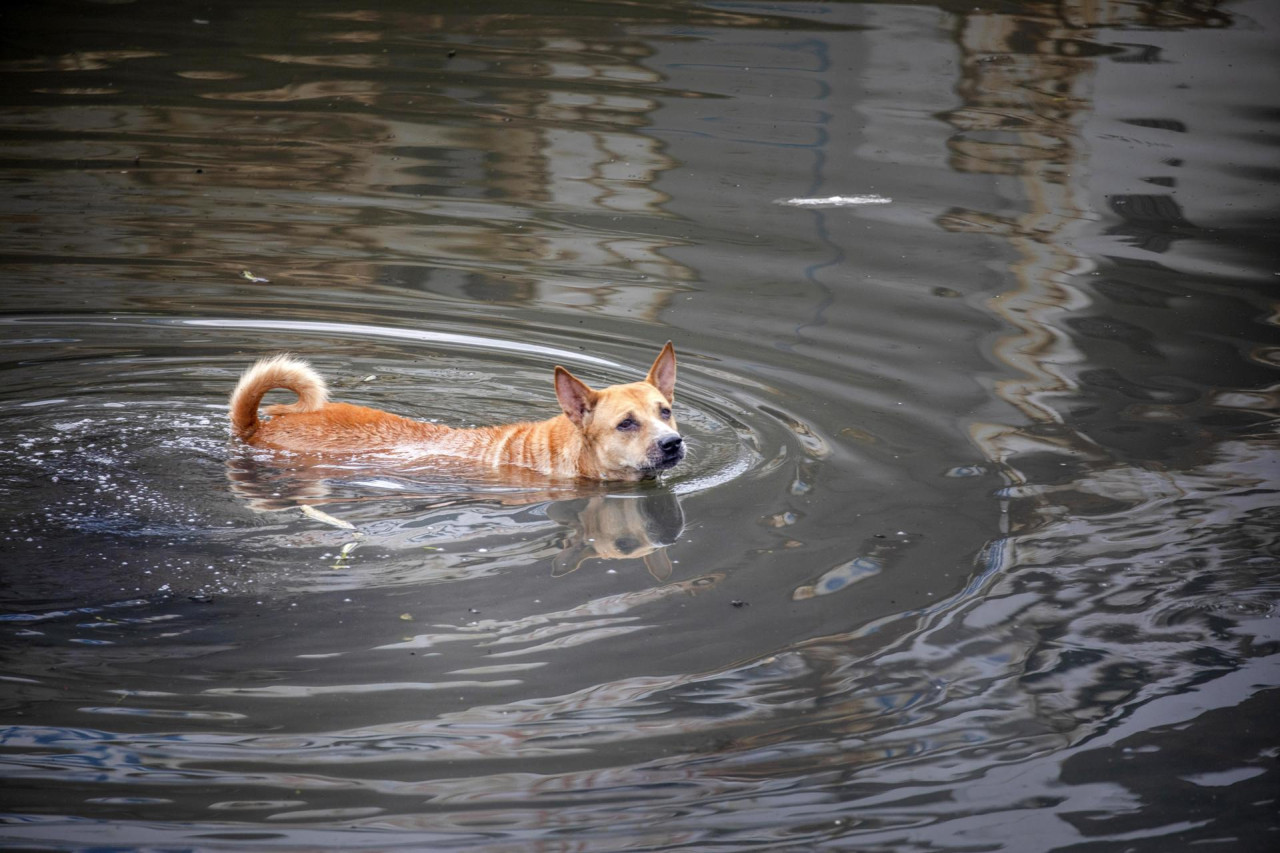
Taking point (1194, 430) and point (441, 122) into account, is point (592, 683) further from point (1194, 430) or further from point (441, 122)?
Result: point (441, 122)

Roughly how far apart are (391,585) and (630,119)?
747 cm

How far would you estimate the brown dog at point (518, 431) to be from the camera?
6312 mm

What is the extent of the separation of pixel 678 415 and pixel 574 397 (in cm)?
87

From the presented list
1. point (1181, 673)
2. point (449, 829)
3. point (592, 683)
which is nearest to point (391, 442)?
point (592, 683)

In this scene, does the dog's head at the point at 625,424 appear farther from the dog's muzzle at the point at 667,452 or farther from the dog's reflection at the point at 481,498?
the dog's reflection at the point at 481,498

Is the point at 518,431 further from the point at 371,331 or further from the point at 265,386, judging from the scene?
the point at 371,331

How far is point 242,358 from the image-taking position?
7.69 metres

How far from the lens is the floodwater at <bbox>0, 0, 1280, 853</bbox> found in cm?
394

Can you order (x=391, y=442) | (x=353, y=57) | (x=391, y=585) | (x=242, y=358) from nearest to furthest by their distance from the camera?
(x=391, y=585) → (x=391, y=442) → (x=242, y=358) → (x=353, y=57)

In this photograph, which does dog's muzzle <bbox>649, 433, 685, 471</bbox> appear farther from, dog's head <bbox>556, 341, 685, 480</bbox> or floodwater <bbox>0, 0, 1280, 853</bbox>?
floodwater <bbox>0, 0, 1280, 853</bbox>

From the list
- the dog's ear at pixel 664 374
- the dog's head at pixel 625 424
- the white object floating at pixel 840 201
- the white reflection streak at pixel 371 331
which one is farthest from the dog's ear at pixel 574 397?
the white object floating at pixel 840 201

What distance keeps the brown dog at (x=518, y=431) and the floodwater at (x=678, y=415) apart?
6.5 inches

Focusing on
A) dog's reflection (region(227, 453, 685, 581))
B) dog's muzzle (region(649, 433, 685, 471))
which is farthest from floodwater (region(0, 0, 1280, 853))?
dog's muzzle (region(649, 433, 685, 471))

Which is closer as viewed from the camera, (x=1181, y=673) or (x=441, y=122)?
(x=1181, y=673)
